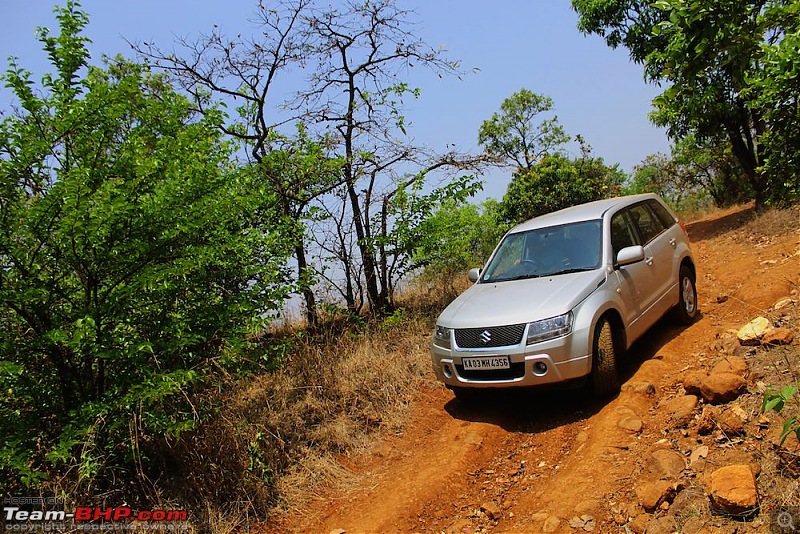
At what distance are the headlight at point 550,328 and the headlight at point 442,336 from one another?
0.86m

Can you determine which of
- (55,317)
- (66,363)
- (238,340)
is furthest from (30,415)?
(238,340)

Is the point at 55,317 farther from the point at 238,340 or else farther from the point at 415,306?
the point at 415,306

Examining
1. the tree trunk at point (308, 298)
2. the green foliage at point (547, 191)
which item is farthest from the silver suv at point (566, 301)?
the green foliage at point (547, 191)

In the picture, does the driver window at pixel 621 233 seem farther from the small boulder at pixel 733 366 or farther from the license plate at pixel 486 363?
the license plate at pixel 486 363

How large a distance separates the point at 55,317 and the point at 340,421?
287cm

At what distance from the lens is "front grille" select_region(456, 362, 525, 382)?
4.89 m

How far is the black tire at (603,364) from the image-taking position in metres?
4.93

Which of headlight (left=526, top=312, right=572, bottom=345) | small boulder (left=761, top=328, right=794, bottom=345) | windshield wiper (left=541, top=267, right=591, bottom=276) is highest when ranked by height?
windshield wiper (left=541, top=267, right=591, bottom=276)

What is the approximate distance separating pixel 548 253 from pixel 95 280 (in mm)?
4491

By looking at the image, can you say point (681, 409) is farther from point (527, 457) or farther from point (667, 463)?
point (527, 457)

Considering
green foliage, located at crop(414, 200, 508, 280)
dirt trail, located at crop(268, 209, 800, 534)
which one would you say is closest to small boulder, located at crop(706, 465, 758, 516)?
dirt trail, located at crop(268, 209, 800, 534)

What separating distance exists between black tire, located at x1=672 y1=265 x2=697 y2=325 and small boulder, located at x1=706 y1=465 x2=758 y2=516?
3.94m

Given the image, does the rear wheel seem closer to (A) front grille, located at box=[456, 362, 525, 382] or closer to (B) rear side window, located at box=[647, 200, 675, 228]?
(A) front grille, located at box=[456, 362, 525, 382]

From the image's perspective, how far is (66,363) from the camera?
4344mm
